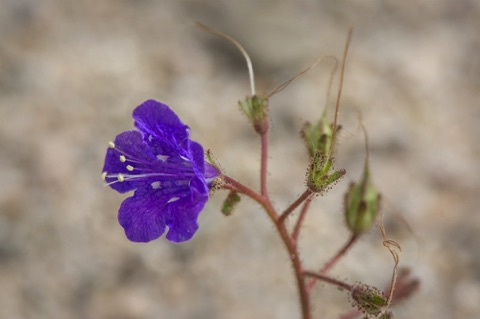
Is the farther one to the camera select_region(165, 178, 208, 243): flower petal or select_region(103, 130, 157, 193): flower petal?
select_region(103, 130, 157, 193): flower petal

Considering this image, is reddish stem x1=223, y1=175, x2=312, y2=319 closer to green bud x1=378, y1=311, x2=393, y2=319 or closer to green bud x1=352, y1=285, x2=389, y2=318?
green bud x1=352, y1=285, x2=389, y2=318

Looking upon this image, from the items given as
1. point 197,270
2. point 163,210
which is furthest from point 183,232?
point 197,270

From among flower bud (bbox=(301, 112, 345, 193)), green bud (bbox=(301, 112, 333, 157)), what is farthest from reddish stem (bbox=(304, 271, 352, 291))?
green bud (bbox=(301, 112, 333, 157))

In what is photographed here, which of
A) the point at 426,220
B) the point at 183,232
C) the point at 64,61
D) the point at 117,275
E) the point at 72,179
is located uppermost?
the point at 64,61

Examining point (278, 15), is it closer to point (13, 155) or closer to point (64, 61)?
point (64, 61)

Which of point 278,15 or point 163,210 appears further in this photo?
point 278,15
